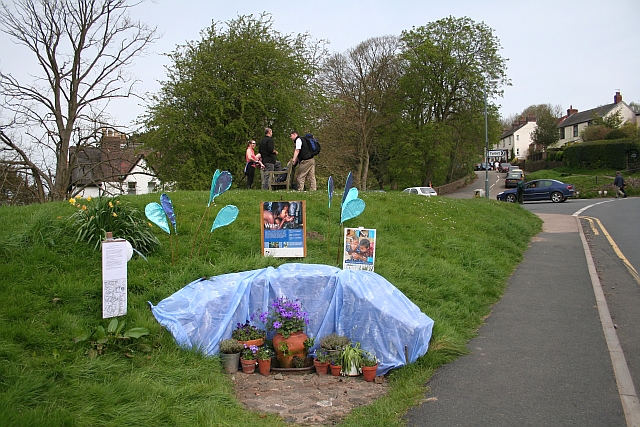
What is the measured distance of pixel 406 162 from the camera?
1997 inches

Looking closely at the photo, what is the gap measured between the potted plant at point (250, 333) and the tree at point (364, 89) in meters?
40.1

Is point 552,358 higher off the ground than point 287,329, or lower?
lower

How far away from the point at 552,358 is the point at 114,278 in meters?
5.46

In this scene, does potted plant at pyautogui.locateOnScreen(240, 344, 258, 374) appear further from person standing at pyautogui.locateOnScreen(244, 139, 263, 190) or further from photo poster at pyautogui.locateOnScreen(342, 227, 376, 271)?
person standing at pyautogui.locateOnScreen(244, 139, 263, 190)

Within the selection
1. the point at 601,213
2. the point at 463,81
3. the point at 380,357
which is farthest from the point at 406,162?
the point at 380,357

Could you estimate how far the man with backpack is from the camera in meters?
14.4

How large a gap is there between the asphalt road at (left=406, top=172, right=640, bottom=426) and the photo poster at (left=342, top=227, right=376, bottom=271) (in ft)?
6.71

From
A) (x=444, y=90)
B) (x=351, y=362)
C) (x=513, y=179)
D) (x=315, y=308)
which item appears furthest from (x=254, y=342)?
(x=513, y=179)

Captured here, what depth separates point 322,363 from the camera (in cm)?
684

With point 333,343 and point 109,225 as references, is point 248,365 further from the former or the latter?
point 109,225

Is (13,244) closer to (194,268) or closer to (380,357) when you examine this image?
(194,268)

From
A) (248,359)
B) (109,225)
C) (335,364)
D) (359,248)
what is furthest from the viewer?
(359,248)

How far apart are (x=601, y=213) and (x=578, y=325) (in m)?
18.4

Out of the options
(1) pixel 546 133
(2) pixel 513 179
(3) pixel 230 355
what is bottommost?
(3) pixel 230 355
